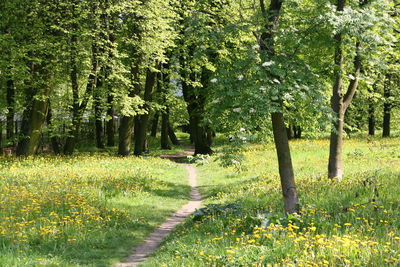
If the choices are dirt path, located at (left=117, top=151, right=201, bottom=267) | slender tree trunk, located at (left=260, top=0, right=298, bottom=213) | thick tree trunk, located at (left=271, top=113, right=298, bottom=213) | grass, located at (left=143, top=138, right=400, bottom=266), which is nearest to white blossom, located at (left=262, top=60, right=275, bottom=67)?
slender tree trunk, located at (left=260, top=0, right=298, bottom=213)

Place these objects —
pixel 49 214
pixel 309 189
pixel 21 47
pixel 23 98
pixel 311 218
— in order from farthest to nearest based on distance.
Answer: pixel 23 98 → pixel 21 47 → pixel 309 189 → pixel 49 214 → pixel 311 218

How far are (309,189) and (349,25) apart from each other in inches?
220

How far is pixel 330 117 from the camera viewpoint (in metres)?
7.16

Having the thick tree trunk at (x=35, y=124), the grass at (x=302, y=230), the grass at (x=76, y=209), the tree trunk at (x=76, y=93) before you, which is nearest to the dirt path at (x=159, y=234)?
the grass at (x=76, y=209)

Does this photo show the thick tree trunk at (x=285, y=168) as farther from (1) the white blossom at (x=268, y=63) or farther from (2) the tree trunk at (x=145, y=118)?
(2) the tree trunk at (x=145, y=118)

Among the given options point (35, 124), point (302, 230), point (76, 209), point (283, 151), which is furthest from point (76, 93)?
point (302, 230)

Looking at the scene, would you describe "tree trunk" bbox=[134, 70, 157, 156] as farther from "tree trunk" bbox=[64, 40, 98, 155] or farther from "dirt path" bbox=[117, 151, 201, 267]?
"dirt path" bbox=[117, 151, 201, 267]

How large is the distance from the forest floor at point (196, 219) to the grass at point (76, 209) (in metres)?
0.03

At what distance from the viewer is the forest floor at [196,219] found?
5703 mm

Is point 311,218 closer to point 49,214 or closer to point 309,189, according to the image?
point 309,189

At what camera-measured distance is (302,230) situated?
22.5ft

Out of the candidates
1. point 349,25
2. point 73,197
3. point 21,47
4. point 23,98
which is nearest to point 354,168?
point 349,25

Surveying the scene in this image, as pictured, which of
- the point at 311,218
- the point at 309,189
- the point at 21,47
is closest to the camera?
the point at 311,218

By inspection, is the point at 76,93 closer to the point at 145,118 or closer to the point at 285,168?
the point at 145,118
